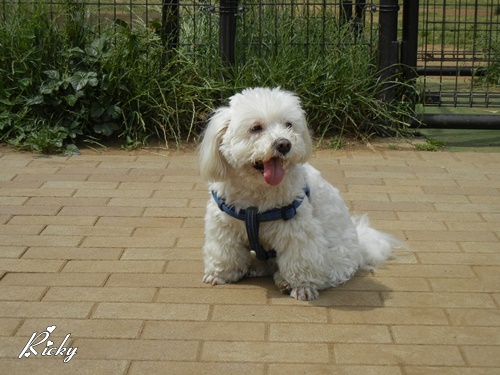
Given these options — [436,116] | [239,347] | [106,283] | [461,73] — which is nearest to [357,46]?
[436,116]

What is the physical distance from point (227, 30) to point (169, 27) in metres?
0.59

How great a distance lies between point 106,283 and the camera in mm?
4512

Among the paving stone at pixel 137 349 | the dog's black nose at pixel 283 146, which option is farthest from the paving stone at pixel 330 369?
the dog's black nose at pixel 283 146

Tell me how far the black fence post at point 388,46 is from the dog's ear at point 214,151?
3445 millimetres

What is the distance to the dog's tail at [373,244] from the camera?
4.77 m

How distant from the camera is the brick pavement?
3662 mm

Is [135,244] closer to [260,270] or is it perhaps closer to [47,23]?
[260,270]

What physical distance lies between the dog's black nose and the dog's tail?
0.98m

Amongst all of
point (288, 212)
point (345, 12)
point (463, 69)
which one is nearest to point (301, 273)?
point (288, 212)

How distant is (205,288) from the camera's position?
14.6 ft

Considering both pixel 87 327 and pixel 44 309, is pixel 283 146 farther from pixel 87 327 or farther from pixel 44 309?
pixel 44 309

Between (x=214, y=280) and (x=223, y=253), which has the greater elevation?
(x=223, y=253)

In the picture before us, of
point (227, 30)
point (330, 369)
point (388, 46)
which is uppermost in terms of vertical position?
point (227, 30)

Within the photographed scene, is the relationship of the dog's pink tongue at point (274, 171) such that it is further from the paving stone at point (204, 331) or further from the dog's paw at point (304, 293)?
the paving stone at point (204, 331)
